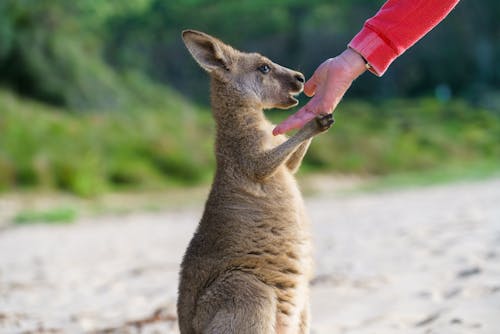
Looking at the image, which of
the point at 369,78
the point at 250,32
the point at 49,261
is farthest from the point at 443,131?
the point at 49,261

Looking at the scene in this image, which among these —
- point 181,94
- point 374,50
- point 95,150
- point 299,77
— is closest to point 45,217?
point 95,150

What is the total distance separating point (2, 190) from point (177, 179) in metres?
3.89

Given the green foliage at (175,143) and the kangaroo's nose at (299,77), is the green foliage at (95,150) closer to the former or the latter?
the green foliage at (175,143)

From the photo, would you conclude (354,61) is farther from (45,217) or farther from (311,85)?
(45,217)

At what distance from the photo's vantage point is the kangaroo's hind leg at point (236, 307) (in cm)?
298

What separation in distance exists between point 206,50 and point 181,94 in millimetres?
21057

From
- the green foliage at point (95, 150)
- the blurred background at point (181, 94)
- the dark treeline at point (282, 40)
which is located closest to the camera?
the green foliage at point (95, 150)

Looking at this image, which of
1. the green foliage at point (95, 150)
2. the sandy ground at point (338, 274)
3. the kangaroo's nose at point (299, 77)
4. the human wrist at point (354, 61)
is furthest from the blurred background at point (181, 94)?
the human wrist at point (354, 61)

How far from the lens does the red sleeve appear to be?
2.72 m

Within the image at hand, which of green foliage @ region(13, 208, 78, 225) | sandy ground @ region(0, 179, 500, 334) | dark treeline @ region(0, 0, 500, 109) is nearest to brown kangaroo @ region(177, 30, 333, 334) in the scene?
sandy ground @ region(0, 179, 500, 334)

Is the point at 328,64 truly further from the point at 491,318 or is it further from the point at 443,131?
the point at 443,131

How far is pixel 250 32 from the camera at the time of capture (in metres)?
24.1

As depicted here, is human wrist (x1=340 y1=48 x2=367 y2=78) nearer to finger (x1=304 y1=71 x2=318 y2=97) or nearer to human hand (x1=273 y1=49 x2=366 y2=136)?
human hand (x1=273 y1=49 x2=366 y2=136)

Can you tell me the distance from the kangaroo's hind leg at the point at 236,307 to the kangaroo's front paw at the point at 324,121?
2.17 feet
